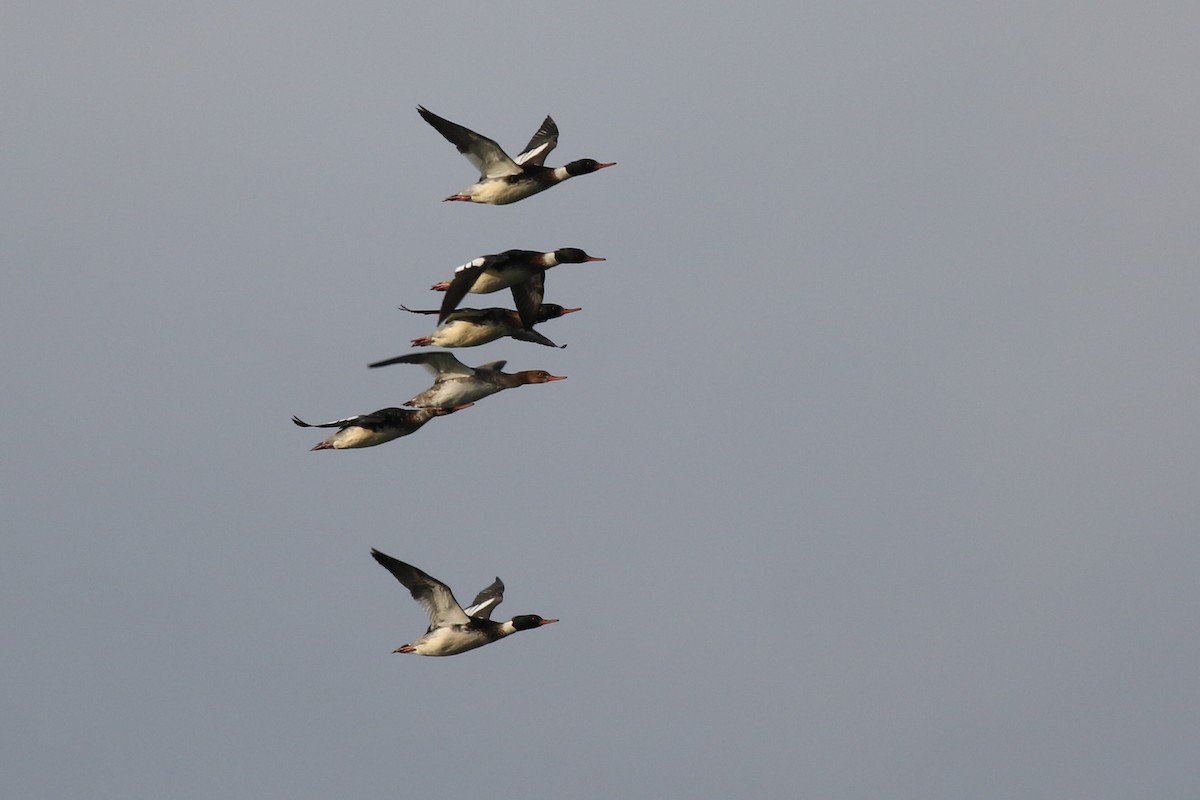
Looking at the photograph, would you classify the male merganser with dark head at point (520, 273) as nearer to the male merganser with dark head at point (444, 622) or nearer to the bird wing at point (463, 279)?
the bird wing at point (463, 279)

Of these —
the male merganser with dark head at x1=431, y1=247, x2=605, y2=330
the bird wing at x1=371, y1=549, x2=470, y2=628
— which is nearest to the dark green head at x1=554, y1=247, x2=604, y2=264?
the male merganser with dark head at x1=431, y1=247, x2=605, y2=330

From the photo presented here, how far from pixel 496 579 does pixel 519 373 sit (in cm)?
606

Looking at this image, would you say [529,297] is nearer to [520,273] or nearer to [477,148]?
[520,273]

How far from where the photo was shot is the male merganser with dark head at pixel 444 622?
41781 mm

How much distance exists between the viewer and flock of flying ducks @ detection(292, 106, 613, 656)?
41719 mm

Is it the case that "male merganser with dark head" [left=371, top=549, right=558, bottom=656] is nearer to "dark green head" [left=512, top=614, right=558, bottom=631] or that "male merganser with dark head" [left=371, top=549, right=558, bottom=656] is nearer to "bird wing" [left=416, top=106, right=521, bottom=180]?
"dark green head" [left=512, top=614, right=558, bottom=631]

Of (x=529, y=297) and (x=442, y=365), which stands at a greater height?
(x=529, y=297)

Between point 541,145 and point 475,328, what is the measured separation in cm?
758

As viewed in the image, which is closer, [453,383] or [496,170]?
[453,383]

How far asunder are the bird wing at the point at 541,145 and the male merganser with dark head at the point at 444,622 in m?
10.7

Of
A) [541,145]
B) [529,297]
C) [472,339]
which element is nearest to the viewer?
[472,339]

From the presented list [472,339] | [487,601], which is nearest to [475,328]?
[472,339]

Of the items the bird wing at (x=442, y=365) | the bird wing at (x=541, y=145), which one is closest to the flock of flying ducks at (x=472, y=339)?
the bird wing at (x=442, y=365)

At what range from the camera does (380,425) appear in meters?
41.6
